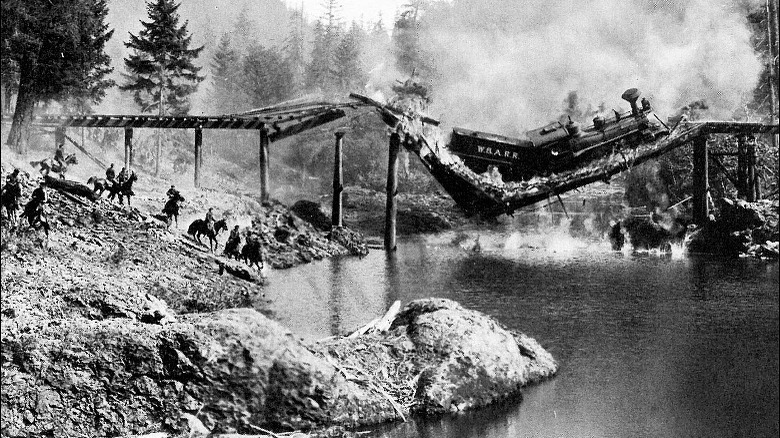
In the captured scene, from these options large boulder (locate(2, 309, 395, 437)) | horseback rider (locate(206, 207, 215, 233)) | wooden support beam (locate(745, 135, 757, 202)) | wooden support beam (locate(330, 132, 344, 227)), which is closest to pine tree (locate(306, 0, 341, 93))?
wooden support beam (locate(330, 132, 344, 227))

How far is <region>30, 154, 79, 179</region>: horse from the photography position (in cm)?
789

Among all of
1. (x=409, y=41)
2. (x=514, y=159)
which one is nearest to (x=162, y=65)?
(x=409, y=41)

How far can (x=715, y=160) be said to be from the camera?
8453mm

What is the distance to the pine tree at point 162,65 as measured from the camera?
26.5 ft

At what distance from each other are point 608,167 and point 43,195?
17.5ft

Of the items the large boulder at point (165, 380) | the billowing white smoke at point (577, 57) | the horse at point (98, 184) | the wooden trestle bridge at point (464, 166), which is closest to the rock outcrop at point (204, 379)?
the large boulder at point (165, 380)

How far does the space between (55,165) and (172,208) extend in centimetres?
112

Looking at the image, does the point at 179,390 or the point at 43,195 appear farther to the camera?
the point at 43,195

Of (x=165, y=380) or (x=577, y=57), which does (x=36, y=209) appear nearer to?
(x=165, y=380)

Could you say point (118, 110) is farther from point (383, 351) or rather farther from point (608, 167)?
point (608, 167)

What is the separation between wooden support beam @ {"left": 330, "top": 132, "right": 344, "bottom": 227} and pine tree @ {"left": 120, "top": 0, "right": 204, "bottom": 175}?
4.76 feet

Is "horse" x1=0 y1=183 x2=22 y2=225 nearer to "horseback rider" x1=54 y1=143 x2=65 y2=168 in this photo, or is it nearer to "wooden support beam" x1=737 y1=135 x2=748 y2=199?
"horseback rider" x1=54 y1=143 x2=65 y2=168

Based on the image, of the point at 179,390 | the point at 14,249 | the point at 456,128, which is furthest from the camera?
the point at 456,128

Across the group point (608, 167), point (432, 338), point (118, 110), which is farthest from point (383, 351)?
point (118, 110)
